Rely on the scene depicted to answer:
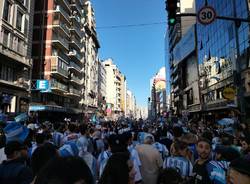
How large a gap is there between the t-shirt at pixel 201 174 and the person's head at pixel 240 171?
2.06 m

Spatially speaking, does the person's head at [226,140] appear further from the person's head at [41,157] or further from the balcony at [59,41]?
the balcony at [59,41]

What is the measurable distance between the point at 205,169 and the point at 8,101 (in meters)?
27.3

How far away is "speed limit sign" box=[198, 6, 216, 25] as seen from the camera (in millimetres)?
10227

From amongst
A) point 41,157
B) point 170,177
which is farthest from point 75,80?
point 170,177

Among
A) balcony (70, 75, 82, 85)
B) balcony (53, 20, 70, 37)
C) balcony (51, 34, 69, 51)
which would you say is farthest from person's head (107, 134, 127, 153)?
balcony (70, 75, 82, 85)

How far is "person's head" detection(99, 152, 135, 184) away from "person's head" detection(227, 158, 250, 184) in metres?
1.06

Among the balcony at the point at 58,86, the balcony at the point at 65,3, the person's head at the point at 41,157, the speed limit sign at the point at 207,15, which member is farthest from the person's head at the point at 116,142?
the balcony at the point at 65,3

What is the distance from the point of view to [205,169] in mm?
4207

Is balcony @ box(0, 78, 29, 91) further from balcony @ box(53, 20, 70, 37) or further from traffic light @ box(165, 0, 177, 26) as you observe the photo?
traffic light @ box(165, 0, 177, 26)

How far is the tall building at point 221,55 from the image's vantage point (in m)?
31.1

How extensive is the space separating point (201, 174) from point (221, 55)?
38618mm

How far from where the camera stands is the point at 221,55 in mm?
40281

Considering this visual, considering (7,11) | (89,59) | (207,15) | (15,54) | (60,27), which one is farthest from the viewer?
(89,59)

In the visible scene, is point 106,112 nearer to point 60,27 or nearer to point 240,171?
point 60,27
